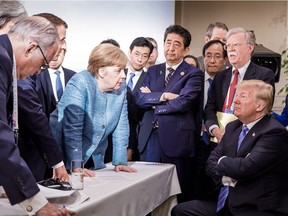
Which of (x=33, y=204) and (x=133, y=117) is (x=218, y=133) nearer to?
(x=133, y=117)

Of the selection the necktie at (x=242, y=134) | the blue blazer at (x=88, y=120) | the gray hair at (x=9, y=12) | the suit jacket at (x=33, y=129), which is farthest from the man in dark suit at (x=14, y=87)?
the necktie at (x=242, y=134)

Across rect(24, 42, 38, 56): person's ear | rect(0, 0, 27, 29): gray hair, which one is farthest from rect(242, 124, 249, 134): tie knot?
rect(24, 42, 38, 56): person's ear

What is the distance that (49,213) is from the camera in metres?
1.43

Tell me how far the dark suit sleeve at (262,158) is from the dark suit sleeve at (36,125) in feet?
3.20

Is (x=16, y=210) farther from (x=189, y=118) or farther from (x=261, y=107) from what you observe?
(x=189, y=118)

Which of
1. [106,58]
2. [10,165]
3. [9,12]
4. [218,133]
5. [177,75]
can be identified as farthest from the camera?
[177,75]

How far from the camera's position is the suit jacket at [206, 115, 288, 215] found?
2.45m

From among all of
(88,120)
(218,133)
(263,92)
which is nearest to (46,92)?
(88,120)

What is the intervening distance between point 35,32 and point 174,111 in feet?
5.50

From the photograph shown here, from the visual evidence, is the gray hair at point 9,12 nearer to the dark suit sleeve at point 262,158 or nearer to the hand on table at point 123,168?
the hand on table at point 123,168

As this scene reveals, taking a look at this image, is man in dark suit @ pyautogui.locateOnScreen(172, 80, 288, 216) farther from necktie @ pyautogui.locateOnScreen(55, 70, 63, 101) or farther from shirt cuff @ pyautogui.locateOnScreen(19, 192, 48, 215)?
shirt cuff @ pyautogui.locateOnScreen(19, 192, 48, 215)

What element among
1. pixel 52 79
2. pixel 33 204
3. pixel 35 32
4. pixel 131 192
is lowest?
pixel 131 192

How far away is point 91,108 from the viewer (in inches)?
94.7

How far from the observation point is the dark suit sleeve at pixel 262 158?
96.5 inches
